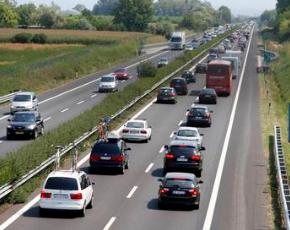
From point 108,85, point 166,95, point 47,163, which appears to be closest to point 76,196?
point 47,163

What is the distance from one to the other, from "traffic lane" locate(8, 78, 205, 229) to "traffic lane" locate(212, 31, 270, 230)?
381cm

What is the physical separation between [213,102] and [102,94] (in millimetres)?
12629

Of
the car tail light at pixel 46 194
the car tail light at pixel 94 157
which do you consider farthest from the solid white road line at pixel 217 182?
the car tail light at pixel 94 157

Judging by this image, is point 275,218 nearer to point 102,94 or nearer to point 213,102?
point 213,102

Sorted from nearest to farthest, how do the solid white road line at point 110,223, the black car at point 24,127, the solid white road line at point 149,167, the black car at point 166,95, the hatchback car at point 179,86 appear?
the solid white road line at point 110,223 < the solid white road line at point 149,167 < the black car at point 24,127 < the black car at point 166,95 < the hatchback car at point 179,86

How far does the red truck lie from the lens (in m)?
76.1

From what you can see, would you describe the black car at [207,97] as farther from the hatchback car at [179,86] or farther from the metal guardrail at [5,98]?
the metal guardrail at [5,98]

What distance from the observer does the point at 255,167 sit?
38375 mm

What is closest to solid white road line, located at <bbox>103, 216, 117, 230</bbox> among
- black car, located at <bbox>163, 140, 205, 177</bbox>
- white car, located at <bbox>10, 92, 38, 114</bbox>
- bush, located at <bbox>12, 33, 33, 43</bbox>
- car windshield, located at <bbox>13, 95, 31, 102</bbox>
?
black car, located at <bbox>163, 140, 205, 177</bbox>

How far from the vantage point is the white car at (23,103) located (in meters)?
57.5

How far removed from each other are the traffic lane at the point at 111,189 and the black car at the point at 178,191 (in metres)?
1.80

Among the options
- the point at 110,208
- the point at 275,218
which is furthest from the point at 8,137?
the point at 275,218

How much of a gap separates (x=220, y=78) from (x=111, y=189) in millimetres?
45652

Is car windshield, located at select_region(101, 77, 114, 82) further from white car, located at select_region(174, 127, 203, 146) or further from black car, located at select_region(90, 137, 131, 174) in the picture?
black car, located at select_region(90, 137, 131, 174)
